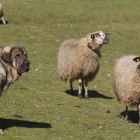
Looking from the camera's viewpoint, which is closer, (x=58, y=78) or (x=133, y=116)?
(x=133, y=116)

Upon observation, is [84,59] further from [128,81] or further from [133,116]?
[128,81]

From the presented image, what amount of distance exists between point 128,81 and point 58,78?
751 centimetres

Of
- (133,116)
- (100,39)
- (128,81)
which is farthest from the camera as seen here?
(100,39)

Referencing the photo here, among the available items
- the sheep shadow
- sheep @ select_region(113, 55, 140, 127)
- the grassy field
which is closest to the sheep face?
sheep @ select_region(113, 55, 140, 127)

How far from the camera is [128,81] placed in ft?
32.4

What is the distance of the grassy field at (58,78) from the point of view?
8792 millimetres

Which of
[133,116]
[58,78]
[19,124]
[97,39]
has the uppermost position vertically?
[97,39]

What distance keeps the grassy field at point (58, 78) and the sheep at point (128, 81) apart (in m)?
0.86

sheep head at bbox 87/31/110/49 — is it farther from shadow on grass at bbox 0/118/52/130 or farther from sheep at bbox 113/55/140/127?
shadow on grass at bbox 0/118/52/130

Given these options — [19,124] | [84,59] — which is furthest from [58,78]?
[19,124]

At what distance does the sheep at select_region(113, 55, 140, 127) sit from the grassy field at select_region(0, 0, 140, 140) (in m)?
0.86

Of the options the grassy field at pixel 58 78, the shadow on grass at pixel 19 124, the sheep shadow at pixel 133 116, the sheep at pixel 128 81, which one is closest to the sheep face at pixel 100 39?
the sheep at pixel 128 81

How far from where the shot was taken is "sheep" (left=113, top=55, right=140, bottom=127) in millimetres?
9586

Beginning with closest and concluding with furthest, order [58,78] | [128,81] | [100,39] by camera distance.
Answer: [128,81]
[100,39]
[58,78]
